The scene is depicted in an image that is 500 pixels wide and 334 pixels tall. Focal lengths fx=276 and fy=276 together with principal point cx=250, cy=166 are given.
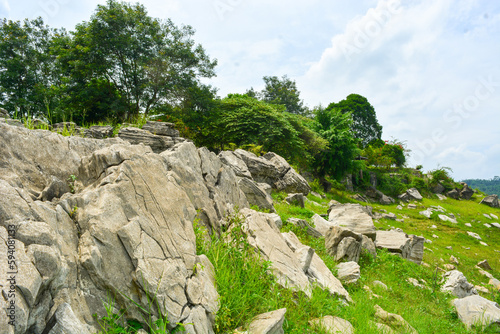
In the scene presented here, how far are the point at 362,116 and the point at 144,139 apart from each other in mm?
55382

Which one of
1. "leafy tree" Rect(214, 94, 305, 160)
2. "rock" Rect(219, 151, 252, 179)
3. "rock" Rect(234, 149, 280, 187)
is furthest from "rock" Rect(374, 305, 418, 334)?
"leafy tree" Rect(214, 94, 305, 160)

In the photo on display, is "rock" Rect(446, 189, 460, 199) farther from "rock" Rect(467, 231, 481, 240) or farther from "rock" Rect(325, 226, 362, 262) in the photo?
"rock" Rect(325, 226, 362, 262)

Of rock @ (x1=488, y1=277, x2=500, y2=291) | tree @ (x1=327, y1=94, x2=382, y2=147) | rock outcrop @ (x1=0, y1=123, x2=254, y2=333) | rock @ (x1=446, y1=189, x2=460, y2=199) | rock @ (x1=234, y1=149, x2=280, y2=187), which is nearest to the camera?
rock outcrop @ (x1=0, y1=123, x2=254, y2=333)

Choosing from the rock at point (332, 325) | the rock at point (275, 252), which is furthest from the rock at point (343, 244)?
the rock at point (332, 325)

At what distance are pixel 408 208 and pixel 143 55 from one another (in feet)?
100

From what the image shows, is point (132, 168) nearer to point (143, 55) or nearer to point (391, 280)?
point (391, 280)

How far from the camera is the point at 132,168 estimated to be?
15.1ft

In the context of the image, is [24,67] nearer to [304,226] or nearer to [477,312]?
[304,226]

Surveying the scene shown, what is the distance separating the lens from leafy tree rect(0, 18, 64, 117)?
2862 centimetres

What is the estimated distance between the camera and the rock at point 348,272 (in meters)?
7.49

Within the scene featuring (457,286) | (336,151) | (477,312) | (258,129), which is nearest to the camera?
(477,312)

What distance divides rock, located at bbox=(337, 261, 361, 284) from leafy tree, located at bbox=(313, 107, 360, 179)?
22416mm

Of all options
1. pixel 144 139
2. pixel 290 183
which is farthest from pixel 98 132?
pixel 290 183

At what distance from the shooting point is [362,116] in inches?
2290
